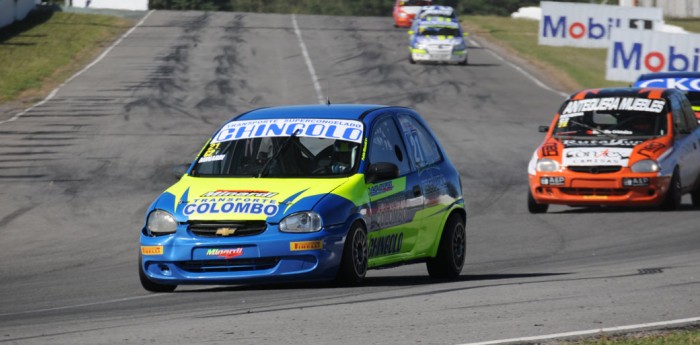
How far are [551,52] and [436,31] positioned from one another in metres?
6.13

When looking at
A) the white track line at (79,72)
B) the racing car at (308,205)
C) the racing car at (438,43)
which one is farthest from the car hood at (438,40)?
the racing car at (308,205)

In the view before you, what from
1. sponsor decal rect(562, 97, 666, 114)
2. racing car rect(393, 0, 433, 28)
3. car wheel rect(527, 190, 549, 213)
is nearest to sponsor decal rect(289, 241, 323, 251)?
car wheel rect(527, 190, 549, 213)

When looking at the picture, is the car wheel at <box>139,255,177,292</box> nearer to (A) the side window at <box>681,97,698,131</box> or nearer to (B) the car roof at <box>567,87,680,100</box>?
(B) the car roof at <box>567,87,680,100</box>

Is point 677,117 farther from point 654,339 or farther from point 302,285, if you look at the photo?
point 654,339

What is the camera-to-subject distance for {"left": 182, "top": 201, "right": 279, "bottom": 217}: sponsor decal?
9.77 meters

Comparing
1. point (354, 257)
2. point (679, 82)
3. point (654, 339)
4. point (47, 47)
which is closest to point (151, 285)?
point (354, 257)

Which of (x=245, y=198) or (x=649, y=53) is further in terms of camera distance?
(x=649, y=53)

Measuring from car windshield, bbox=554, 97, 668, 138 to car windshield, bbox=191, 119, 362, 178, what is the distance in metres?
7.98

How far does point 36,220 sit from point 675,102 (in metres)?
8.68

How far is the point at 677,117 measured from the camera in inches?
730

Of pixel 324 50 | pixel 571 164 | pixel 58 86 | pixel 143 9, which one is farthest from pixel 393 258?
pixel 143 9

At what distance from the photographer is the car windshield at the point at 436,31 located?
147 feet

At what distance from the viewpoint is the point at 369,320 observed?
8.19 metres

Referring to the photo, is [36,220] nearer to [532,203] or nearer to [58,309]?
[532,203]
